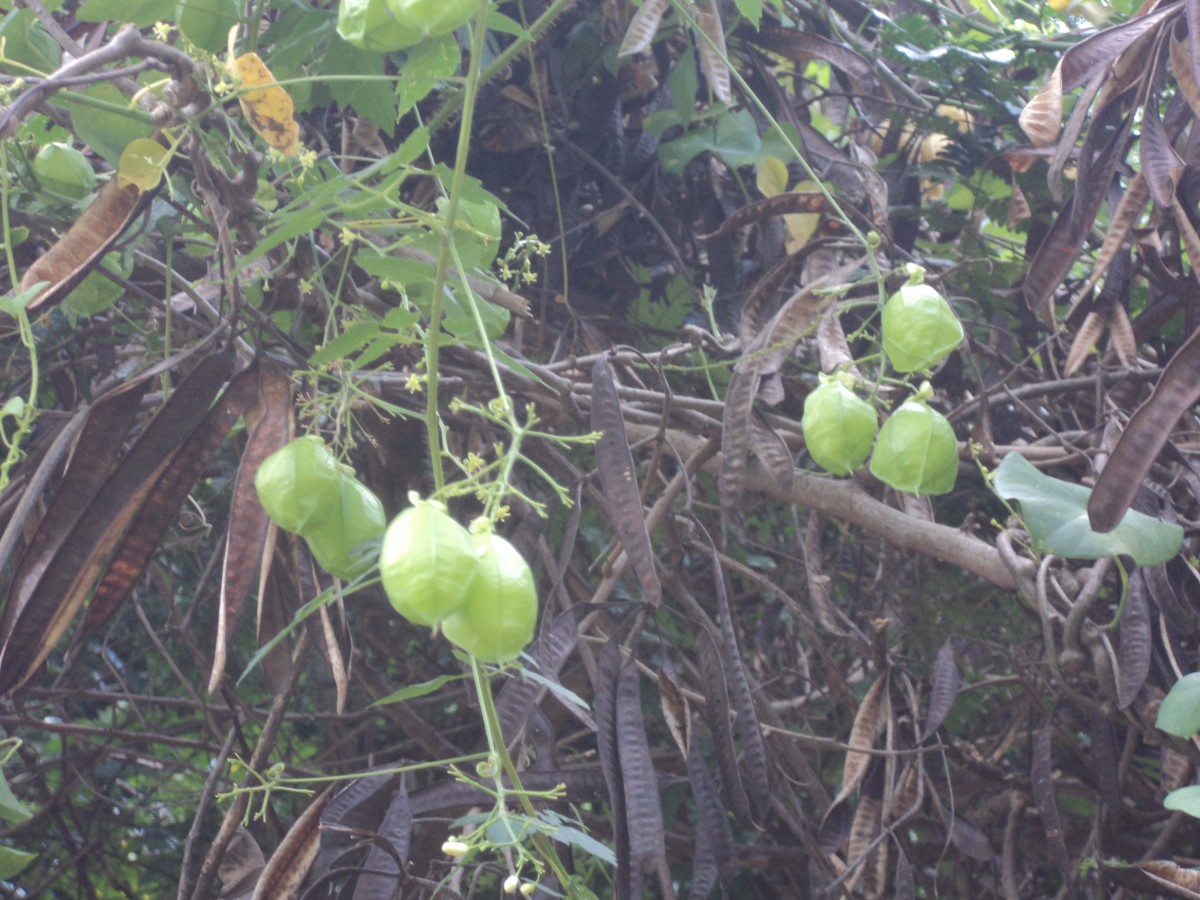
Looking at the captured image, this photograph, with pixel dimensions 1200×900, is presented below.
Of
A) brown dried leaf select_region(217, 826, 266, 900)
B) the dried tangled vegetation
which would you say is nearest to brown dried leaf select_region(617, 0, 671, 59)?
the dried tangled vegetation

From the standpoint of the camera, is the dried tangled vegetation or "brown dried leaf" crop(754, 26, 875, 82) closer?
the dried tangled vegetation

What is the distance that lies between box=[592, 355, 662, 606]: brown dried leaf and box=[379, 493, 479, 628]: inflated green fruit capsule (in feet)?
1.38

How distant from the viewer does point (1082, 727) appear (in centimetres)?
160

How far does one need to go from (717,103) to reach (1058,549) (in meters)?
0.96

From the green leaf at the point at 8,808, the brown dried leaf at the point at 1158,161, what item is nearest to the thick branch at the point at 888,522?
the brown dried leaf at the point at 1158,161

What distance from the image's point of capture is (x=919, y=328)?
944mm

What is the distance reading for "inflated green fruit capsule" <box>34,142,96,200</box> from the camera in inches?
40.5

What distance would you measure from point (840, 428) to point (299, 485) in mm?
517

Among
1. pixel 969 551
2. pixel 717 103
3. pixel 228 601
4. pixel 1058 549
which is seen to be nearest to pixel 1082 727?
pixel 969 551

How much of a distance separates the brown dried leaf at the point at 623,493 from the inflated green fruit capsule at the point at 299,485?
30 cm

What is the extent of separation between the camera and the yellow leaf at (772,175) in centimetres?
161

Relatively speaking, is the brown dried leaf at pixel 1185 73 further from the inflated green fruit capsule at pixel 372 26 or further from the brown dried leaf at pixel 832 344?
the inflated green fruit capsule at pixel 372 26

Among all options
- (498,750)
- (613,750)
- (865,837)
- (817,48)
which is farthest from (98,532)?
(817,48)

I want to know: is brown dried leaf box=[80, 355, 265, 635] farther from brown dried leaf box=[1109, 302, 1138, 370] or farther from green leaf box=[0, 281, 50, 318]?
brown dried leaf box=[1109, 302, 1138, 370]
